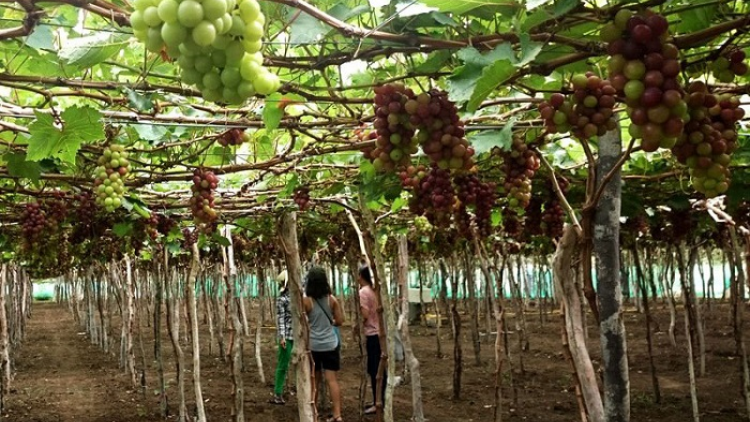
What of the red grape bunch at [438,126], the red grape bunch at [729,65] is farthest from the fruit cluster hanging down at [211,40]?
the red grape bunch at [729,65]

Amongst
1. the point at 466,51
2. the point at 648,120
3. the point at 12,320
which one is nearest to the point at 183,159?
the point at 466,51

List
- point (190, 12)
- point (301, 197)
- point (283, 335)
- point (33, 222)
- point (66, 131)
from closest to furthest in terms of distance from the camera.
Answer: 1. point (190, 12)
2. point (66, 131)
3. point (301, 197)
4. point (33, 222)
5. point (283, 335)

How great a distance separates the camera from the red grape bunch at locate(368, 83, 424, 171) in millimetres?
2268

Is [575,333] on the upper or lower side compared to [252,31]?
lower

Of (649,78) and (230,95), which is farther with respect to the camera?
(649,78)

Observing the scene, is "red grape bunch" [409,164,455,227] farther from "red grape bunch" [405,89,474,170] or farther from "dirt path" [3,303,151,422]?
"dirt path" [3,303,151,422]

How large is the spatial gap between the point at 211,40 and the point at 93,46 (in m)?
1.23

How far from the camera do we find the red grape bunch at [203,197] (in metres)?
4.43

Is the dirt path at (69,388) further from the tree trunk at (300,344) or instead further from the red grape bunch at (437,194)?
the red grape bunch at (437,194)

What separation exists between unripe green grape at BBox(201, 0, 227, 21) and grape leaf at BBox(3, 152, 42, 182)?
3333 millimetres

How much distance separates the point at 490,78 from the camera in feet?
5.90

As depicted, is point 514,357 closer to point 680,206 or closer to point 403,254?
point 403,254

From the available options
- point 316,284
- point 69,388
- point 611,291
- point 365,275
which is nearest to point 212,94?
point 611,291

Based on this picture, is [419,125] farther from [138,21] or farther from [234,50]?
[138,21]
